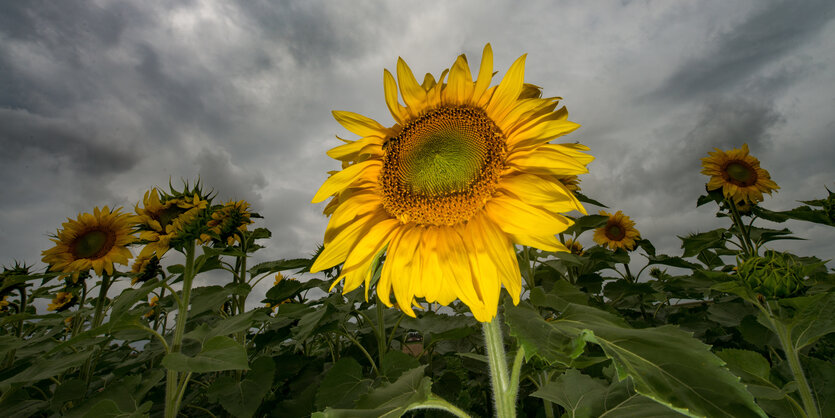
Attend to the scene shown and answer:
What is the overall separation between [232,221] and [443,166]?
8.57 ft

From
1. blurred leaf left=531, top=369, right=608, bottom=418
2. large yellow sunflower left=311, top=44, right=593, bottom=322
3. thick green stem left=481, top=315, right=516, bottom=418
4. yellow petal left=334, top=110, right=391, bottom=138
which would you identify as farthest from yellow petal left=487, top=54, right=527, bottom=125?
blurred leaf left=531, top=369, right=608, bottom=418

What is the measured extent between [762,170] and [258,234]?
202 inches

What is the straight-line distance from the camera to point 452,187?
1239 millimetres

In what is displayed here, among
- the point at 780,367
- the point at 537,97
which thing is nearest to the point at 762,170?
the point at 780,367

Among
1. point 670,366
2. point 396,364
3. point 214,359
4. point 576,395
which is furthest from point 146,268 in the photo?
point 670,366

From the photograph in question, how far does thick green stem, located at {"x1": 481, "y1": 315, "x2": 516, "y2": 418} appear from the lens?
41.6 inches

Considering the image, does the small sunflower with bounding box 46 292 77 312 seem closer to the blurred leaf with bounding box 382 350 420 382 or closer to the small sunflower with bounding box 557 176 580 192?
the blurred leaf with bounding box 382 350 420 382

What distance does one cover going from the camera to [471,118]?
1270 millimetres

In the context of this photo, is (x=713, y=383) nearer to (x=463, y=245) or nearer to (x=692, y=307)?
(x=463, y=245)

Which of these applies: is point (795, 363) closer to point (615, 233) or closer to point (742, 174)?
point (742, 174)

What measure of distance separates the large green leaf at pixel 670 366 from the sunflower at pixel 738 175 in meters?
4.26

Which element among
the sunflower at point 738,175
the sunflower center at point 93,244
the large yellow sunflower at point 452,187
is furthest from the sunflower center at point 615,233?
the sunflower center at point 93,244

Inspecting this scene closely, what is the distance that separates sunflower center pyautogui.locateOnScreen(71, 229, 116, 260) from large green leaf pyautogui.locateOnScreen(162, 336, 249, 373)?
225cm

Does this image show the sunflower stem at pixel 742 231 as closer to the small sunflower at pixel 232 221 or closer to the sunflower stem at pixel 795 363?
the sunflower stem at pixel 795 363
